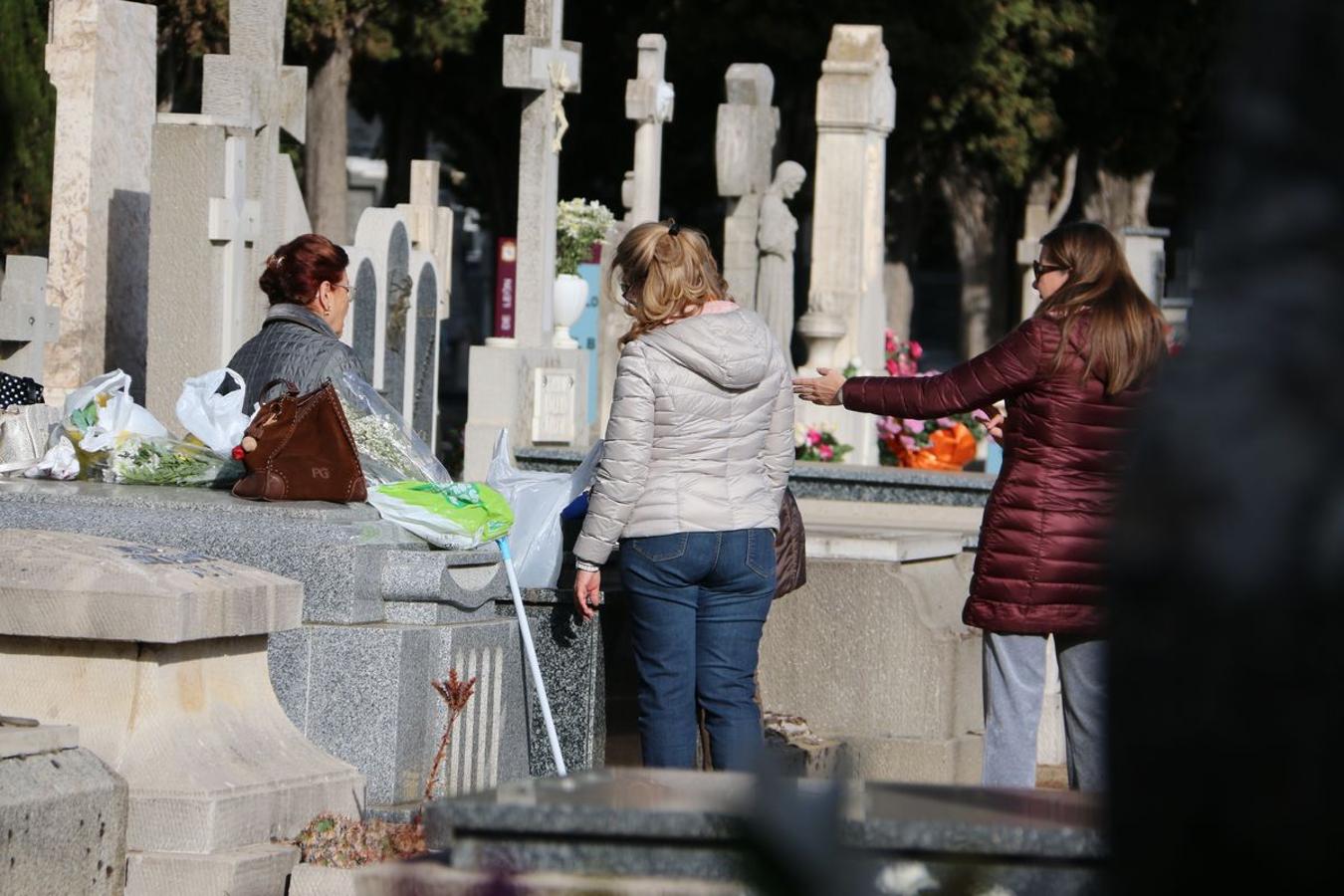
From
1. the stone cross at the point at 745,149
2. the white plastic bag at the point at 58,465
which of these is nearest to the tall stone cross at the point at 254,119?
the white plastic bag at the point at 58,465

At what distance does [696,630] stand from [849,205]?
37.7 feet

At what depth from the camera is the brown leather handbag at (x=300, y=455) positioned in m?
5.78

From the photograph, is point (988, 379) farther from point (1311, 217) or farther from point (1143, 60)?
point (1143, 60)

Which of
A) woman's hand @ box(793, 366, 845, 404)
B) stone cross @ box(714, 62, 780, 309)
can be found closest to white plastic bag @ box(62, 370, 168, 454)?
woman's hand @ box(793, 366, 845, 404)

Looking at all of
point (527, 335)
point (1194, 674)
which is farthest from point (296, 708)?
point (527, 335)

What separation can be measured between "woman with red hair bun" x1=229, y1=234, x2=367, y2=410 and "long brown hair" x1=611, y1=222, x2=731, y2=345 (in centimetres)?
120

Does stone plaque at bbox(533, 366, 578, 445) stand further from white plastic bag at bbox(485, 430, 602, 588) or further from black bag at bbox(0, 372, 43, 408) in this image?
white plastic bag at bbox(485, 430, 602, 588)

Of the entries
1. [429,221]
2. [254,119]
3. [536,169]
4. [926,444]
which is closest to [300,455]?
[254,119]

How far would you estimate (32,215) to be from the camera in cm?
1402

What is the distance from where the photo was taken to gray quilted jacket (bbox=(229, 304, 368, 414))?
6.46 metres

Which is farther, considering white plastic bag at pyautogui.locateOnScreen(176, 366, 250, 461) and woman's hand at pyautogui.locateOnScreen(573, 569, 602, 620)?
white plastic bag at pyautogui.locateOnScreen(176, 366, 250, 461)

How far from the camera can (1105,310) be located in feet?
17.2

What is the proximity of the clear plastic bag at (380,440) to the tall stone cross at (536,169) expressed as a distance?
6.56 metres

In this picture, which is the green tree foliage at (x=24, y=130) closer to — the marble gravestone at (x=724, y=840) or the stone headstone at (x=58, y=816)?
the stone headstone at (x=58, y=816)
